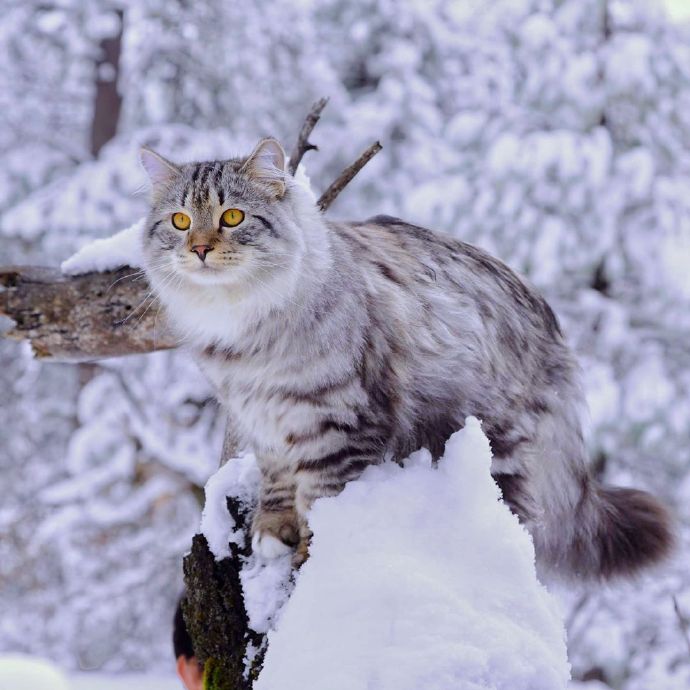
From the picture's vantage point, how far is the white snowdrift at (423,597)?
4.40 ft

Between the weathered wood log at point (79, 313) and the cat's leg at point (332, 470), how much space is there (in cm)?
103

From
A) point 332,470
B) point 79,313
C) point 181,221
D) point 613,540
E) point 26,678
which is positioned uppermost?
point 181,221

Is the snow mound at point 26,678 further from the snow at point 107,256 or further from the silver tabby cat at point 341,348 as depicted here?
the silver tabby cat at point 341,348

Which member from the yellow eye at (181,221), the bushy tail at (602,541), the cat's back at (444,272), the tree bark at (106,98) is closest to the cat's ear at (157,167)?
the yellow eye at (181,221)

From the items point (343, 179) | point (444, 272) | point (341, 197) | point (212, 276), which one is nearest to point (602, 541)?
point (444, 272)

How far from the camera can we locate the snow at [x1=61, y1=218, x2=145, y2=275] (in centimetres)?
288

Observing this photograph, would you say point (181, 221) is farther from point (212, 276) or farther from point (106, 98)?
point (106, 98)

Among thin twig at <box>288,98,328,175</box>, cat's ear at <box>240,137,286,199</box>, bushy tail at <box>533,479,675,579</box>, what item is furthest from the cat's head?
bushy tail at <box>533,479,675,579</box>

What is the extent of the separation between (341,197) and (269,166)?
14.9ft

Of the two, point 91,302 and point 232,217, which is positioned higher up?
point 232,217

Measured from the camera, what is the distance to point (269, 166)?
2.09 metres

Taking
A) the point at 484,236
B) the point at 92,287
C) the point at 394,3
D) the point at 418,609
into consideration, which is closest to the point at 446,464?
the point at 418,609

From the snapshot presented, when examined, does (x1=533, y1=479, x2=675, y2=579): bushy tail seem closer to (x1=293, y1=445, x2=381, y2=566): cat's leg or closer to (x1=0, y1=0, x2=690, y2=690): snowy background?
(x1=293, y1=445, x2=381, y2=566): cat's leg

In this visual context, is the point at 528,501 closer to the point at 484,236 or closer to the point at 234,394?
the point at 234,394
